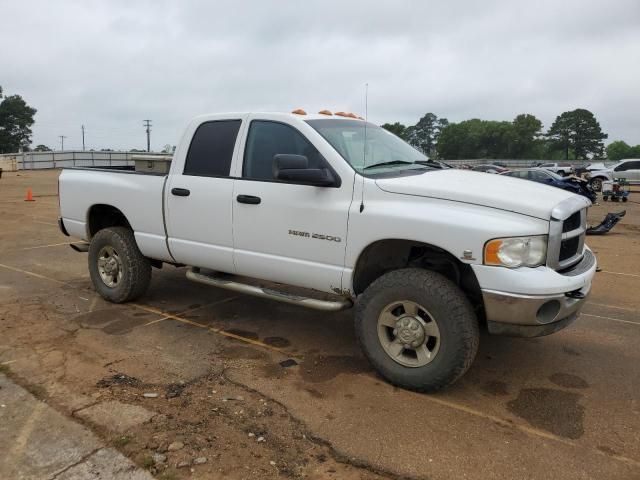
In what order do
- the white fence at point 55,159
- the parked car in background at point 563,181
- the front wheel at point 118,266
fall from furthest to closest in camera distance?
Result: the white fence at point 55,159, the parked car in background at point 563,181, the front wheel at point 118,266

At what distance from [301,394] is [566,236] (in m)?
2.09

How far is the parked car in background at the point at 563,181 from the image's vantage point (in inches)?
671

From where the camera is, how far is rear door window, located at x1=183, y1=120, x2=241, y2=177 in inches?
184

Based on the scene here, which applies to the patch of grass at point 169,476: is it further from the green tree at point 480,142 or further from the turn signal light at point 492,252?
the green tree at point 480,142

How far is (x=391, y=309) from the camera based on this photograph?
3.72 meters

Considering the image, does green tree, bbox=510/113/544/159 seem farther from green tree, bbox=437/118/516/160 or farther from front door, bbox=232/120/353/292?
front door, bbox=232/120/353/292

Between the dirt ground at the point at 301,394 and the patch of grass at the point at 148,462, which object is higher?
the dirt ground at the point at 301,394

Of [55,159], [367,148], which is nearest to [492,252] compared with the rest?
[367,148]

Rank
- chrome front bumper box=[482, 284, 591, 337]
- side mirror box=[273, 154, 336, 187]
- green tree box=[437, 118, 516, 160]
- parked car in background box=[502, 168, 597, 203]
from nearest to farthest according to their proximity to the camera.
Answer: chrome front bumper box=[482, 284, 591, 337] → side mirror box=[273, 154, 336, 187] → parked car in background box=[502, 168, 597, 203] → green tree box=[437, 118, 516, 160]

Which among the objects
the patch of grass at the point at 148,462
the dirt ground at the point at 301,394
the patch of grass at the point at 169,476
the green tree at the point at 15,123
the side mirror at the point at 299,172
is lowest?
the patch of grass at the point at 169,476

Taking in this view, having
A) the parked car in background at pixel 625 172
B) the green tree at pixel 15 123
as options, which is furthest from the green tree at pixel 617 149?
the green tree at pixel 15 123

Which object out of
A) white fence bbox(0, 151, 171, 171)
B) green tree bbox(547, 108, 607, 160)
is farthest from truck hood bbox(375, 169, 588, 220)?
green tree bbox(547, 108, 607, 160)

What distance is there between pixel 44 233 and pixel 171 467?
9027 mm

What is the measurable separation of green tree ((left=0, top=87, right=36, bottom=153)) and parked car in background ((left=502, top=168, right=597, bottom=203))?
7369 cm
